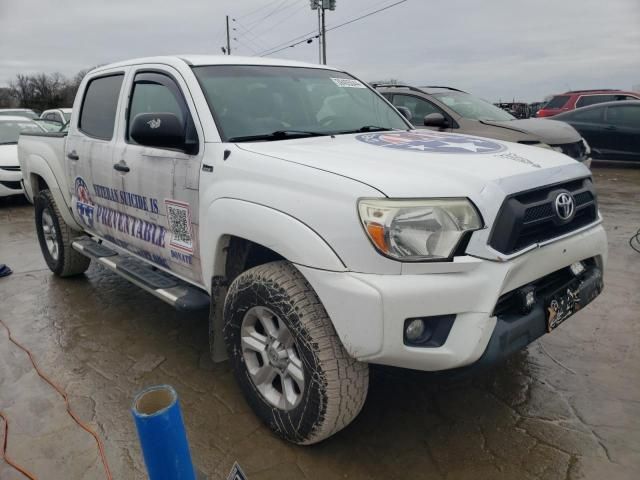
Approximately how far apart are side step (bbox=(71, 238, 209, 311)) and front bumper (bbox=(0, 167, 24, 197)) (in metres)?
5.92

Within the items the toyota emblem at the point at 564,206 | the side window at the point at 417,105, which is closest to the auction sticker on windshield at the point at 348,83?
the toyota emblem at the point at 564,206

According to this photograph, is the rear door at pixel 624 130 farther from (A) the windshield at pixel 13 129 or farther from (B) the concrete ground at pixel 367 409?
(A) the windshield at pixel 13 129

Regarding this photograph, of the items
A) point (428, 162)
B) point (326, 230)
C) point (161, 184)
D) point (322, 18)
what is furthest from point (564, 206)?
point (322, 18)

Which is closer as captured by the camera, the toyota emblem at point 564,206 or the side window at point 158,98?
the toyota emblem at point 564,206

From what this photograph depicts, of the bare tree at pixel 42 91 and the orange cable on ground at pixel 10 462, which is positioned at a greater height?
the bare tree at pixel 42 91

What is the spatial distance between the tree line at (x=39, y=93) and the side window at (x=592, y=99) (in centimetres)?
4500

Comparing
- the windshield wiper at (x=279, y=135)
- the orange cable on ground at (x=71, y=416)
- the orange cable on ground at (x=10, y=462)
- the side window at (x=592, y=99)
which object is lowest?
the orange cable on ground at (x=10, y=462)

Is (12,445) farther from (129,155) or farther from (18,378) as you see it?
(129,155)

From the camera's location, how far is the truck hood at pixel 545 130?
7512 mm

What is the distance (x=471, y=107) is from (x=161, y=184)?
Result: 20.6 ft

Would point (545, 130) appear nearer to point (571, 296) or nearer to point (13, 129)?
point (571, 296)

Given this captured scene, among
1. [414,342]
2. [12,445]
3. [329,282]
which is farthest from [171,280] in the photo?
[414,342]

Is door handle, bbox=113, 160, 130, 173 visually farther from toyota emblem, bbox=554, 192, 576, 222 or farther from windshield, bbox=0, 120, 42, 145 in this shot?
windshield, bbox=0, 120, 42, 145

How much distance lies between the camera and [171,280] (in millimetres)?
3293
